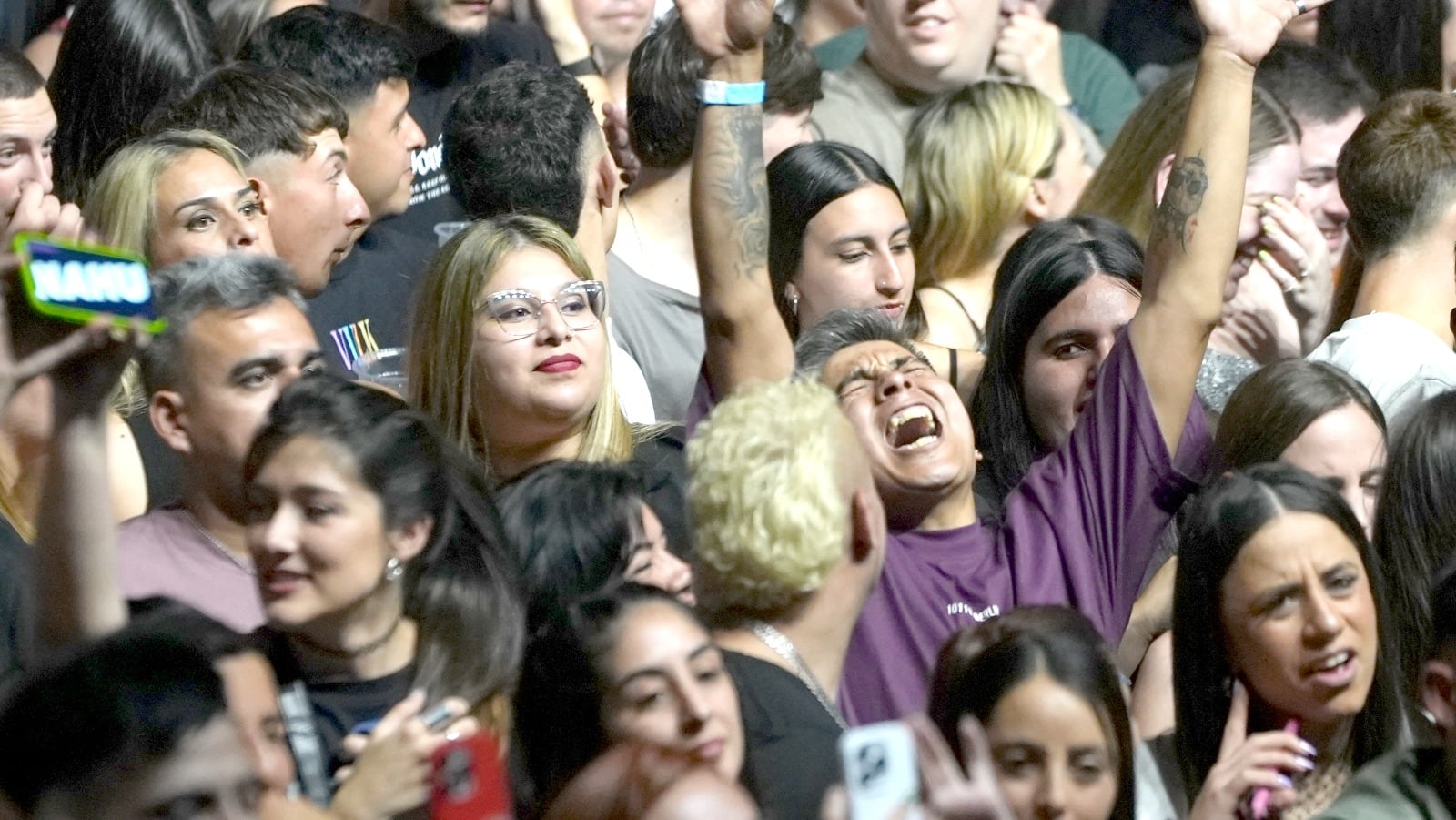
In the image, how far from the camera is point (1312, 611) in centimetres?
354

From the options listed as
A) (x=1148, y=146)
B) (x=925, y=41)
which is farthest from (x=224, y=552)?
(x=925, y=41)

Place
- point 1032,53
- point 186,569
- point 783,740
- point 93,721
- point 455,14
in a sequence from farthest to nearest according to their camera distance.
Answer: point 1032,53 < point 455,14 < point 186,569 < point 783,740 < point 93,721

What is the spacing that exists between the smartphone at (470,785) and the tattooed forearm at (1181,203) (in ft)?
5.96

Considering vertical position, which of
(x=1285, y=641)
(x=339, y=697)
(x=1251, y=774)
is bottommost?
(x=1251, y=774)

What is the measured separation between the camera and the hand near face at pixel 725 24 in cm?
417

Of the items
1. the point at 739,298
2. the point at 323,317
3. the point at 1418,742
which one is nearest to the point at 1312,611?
the point at 1418,742

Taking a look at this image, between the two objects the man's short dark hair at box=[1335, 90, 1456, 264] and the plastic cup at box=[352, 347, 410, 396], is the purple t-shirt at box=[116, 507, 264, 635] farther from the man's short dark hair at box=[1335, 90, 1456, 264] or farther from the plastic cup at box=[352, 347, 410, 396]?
the man's short dark hair at box=[1335, 90, 1456, 264]

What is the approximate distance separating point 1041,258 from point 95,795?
2469 millimetres

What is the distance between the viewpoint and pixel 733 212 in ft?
13.7

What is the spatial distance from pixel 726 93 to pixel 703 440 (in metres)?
0.91

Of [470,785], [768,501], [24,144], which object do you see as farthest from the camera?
[24,144]

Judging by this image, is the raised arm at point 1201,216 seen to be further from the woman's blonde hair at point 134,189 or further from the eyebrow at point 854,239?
the woman's blonde hair at point 134,189

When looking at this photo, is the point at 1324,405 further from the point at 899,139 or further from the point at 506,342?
the point at 899,139

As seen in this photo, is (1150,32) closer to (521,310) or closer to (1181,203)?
(1181,203)
